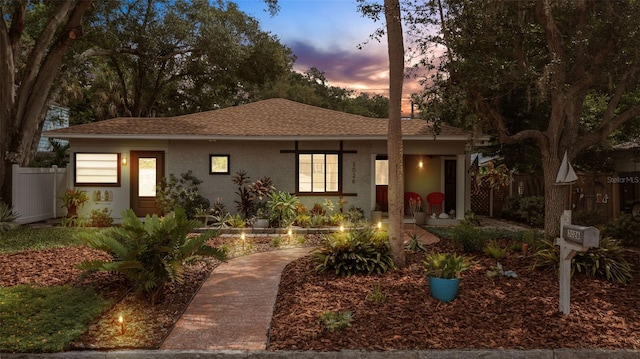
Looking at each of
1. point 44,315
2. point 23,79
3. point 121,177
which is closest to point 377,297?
point 44,315

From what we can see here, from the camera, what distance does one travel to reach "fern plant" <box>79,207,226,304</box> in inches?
204

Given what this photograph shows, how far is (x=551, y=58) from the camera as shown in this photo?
294 inches

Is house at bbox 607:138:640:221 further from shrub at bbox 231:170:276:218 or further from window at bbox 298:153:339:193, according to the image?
shrub at bbox 231:170:276:218

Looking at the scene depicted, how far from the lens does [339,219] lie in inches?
469

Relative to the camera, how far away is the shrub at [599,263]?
5938 millimetres

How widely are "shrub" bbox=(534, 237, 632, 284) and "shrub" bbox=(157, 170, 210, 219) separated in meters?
8.68

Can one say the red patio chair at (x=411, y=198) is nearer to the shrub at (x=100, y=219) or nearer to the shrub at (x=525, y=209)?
the shrub at (x=525, y=209)

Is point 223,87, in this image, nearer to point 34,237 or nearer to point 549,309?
point 34,237

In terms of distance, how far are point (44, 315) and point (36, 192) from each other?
1003cm

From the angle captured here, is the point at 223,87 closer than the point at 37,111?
No

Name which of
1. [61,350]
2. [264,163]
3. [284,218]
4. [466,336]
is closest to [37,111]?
[264,163]

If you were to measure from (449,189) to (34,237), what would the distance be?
12106mm

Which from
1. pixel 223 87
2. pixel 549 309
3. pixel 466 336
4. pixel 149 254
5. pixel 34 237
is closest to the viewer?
pixel 466 336

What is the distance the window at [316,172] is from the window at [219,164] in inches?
89.5
